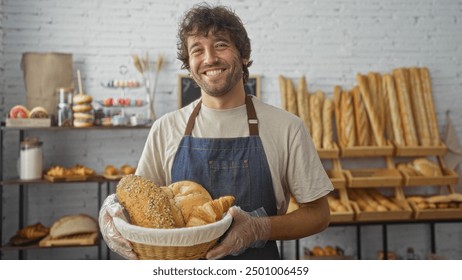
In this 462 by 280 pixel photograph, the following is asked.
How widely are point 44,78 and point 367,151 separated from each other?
183 centimetres

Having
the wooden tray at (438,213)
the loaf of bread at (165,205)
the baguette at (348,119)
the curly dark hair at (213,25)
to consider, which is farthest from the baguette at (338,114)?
the loaf of bread at (165,205)

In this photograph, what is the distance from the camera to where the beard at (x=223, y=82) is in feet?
3.20

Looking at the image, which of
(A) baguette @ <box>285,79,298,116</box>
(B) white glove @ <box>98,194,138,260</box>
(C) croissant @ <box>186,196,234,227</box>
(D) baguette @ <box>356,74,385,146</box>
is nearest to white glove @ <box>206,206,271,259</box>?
(C) croissant @ <box>186,196,234,227</box>

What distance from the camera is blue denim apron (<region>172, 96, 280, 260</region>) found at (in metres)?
1.00

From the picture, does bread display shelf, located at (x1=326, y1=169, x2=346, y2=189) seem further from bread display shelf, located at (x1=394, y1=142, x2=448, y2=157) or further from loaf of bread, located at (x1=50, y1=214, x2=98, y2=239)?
loaf of bread, located at (x1=50, y1=214, x2=98, y2=239)

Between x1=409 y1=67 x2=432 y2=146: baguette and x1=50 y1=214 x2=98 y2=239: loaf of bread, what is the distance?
1913mm

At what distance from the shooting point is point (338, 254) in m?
2.27

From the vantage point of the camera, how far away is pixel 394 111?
2.33 metres

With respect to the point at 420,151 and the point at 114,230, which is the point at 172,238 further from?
the point at 420,151

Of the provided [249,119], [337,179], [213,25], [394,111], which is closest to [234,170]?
[249,119]

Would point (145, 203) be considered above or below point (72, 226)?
Result: above

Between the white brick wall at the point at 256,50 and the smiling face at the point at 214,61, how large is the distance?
142cm

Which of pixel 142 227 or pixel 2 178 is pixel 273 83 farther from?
pixel 142 227
